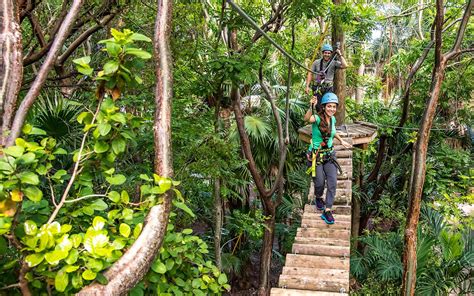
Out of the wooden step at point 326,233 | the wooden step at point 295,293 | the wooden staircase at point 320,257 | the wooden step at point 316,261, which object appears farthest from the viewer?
the wooden step at point 326,233

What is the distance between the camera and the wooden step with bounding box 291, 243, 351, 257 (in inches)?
144

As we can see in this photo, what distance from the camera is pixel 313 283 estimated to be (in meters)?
3.27

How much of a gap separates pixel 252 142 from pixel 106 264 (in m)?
5.90

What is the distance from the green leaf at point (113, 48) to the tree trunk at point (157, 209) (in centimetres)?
30

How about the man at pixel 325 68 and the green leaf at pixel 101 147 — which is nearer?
the green leaf at pixel 101 147

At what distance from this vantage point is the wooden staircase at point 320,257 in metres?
3.23

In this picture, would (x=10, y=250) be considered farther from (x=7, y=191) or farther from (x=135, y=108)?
(x=135, y=108)

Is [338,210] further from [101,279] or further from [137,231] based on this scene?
[101,279]

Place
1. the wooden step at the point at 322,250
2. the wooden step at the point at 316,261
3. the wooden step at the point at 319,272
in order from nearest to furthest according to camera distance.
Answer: the wooden step at the point at 319,272 → the wooden step at the point at 316,261 → the wooden step at the point at 322,250

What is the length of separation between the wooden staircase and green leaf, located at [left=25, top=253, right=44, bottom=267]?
7.83 feet

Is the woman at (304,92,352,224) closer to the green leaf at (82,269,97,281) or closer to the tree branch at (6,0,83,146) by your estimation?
the tree branch at (6,0,83,146)

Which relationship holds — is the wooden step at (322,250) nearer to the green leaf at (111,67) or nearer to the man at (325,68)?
the man at (325,68)

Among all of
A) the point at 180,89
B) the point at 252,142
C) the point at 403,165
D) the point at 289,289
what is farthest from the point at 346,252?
the point at 403,165

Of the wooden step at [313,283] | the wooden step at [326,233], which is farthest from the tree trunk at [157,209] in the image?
the wooden step at [326,233]
